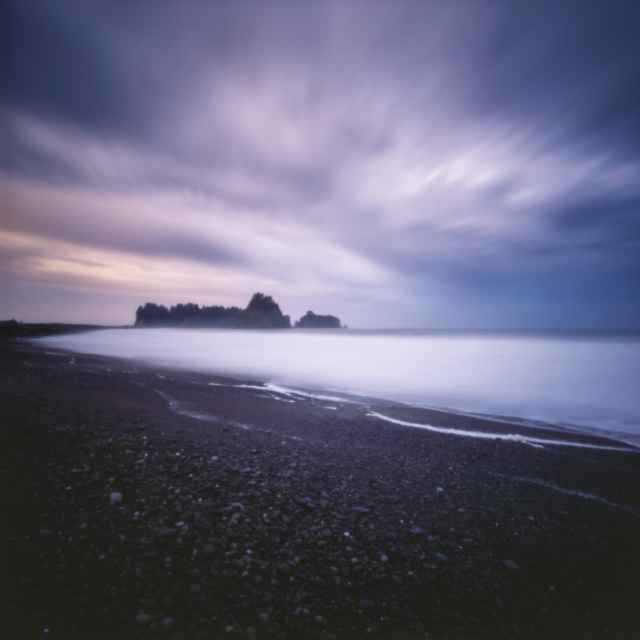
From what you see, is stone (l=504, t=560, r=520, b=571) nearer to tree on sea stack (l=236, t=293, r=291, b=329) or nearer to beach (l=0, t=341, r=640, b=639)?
beach (l=0, t=341, r=640, b=639)

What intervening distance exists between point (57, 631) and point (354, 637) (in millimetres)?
2095

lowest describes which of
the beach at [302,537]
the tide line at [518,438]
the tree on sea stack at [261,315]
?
the beach at [302,537]

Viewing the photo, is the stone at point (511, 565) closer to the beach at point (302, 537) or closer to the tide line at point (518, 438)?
the beach at point (302, 537)

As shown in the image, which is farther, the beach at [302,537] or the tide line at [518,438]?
the tide line at [518,438]

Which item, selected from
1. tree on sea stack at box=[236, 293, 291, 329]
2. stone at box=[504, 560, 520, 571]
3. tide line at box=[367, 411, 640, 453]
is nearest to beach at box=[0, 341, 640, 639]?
stone at box=[504, 560, 520, 571]

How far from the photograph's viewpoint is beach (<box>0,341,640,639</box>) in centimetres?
243

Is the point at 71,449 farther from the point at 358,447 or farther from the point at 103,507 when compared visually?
the point at 358,447

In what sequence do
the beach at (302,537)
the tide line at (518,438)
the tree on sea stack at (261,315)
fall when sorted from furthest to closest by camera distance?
the tree on sea stack at (261,315)
the tide line at (518,438)
the beach at (302,537)

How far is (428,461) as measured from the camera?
5832 millimetres

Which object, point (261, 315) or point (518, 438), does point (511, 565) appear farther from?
→ point (261, 315)

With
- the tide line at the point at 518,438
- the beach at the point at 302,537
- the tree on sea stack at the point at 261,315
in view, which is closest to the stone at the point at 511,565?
the beach at the point at 302,537

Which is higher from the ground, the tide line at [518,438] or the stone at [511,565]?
the tide line at [518,438]

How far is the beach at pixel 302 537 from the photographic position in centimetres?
243

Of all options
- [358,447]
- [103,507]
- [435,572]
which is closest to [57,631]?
[103,507]
